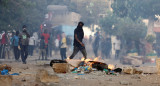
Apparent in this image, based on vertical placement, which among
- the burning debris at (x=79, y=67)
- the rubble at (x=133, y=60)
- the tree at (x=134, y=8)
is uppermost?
the tree at (x=134, y=8)

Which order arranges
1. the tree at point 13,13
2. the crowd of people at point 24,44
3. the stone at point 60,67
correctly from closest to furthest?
the stone at point 60,67 < the crowd of people at point 24,44 < the tree at point 13,13

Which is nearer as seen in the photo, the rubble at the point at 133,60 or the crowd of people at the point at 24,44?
the crowd of people at the point at 24,44

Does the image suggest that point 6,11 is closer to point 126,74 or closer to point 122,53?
point 122,53

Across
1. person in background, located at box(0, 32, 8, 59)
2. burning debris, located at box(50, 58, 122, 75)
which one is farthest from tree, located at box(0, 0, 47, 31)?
burning debris, located at box(50, 58, 122, 75)

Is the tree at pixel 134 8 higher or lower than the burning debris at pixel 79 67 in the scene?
higher

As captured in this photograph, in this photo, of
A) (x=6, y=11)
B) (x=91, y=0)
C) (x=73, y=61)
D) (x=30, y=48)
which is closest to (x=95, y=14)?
(x=91, y=0)

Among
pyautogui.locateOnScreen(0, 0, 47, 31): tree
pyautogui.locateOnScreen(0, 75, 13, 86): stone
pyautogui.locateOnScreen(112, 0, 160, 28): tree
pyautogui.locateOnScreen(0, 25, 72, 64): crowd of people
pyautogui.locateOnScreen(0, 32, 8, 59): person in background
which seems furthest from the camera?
pyautogui.locateOnScreen(112, 0, 160, 28): tree

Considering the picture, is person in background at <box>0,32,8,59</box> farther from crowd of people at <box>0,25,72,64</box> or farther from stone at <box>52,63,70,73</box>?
stone at <box>52,63,70,73</box>

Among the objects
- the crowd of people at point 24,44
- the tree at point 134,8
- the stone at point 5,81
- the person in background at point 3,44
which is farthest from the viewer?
the tree at point 134,8

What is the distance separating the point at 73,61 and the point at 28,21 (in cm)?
2197

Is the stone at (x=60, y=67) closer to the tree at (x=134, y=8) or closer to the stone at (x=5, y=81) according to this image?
the stone at (x=5, y=81)

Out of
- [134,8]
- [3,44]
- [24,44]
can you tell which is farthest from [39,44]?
[134,8]

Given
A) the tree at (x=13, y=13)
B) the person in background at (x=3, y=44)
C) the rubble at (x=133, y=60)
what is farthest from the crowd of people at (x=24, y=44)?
the rubble at (x=133, y=60)

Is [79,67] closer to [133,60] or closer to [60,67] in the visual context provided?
[60,67]
